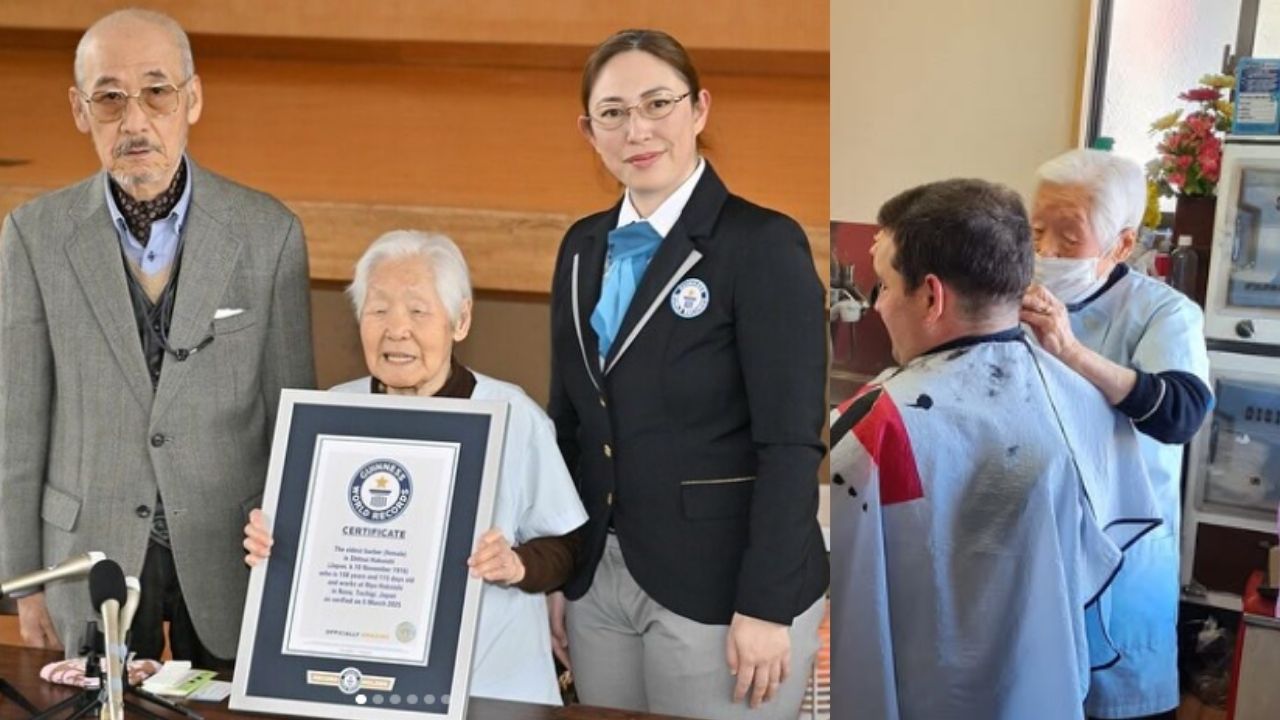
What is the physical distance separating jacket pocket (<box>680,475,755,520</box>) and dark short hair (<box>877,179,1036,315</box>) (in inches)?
17.4

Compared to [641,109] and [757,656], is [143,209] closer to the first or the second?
[641,109]

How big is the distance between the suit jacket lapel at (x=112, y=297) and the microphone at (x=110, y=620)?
1.97 feet

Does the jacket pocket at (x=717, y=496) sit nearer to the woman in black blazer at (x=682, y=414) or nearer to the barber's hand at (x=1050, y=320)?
the woman in black blazer at (x=682, y=414)

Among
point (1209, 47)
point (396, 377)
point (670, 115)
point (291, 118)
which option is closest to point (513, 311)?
point (396, 377)

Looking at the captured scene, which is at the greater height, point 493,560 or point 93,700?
point 493,560

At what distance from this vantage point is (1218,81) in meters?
2.35

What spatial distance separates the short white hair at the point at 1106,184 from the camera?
7.93 feet

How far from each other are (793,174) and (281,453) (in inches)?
39.7

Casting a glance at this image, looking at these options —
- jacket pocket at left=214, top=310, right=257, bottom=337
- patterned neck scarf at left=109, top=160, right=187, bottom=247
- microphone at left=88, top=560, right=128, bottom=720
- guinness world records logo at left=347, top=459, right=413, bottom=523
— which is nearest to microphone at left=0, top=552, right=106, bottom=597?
microphone at left=88, top=560, right=128, bottom=720

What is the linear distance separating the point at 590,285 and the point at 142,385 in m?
0.85

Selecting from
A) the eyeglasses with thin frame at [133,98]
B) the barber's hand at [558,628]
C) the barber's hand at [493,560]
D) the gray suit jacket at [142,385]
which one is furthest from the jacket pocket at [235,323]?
the barber's hand at [558,628]

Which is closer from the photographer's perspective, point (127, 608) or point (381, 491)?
point (127, 608)

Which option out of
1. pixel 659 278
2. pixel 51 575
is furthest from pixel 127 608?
pixel 659 278

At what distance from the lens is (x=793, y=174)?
8.75 ft
